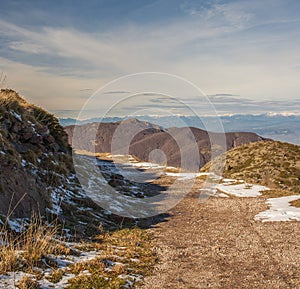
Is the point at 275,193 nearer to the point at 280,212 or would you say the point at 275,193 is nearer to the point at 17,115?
the point at 280,212

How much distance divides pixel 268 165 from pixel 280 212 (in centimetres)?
1977

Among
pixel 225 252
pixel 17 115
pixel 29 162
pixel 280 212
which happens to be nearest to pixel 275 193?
pixel 280 212

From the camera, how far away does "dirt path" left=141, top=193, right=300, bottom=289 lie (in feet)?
35.8

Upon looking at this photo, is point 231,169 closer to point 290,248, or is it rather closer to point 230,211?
point 230,211

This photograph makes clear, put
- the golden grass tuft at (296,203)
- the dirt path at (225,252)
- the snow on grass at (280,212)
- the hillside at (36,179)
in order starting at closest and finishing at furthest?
the dirt path at (225,252), the hillside at (36,179), the snow on grass at (280,212), the golden grass tuft at (296,203)

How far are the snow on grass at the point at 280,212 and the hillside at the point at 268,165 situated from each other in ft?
29.0

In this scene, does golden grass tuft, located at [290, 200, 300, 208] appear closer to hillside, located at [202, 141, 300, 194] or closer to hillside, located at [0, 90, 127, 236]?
hillside, located at [202, 141, 300, 194]

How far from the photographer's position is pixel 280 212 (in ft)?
77.4

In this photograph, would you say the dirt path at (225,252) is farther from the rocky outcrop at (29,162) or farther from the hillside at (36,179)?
the rocky outcrop at (29,162)

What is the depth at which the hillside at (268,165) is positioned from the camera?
38.4 metres

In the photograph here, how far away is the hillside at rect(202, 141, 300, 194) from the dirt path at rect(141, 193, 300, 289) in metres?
15.4

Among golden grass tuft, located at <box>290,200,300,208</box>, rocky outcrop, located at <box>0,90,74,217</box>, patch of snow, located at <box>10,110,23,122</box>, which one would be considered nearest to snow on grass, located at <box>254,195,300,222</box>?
golden grass tuft, located at <box>290,200,300,208</box>

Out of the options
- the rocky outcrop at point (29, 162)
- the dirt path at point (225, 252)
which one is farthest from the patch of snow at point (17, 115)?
the dirt path at point (225, 252)

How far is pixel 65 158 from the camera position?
96.3 feet
